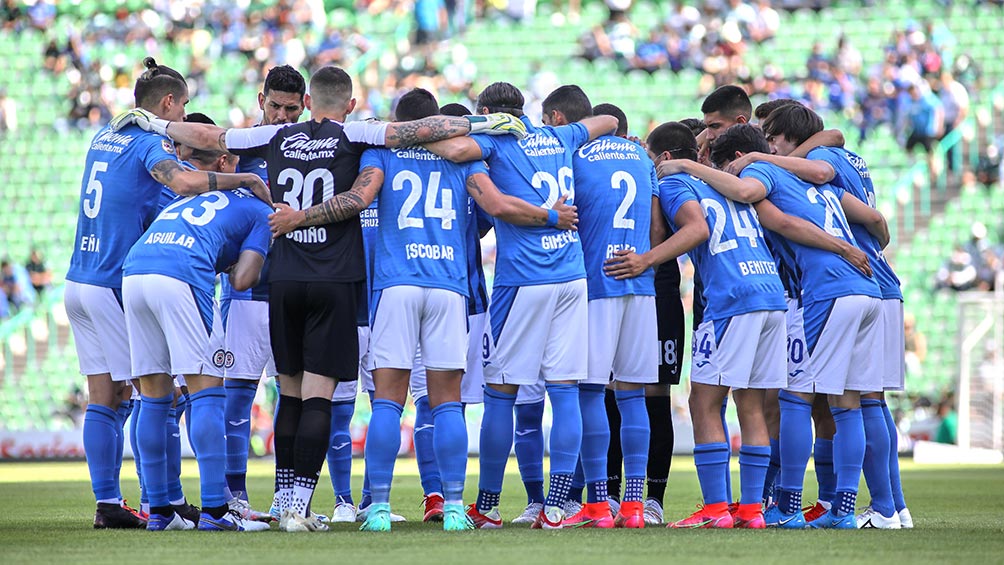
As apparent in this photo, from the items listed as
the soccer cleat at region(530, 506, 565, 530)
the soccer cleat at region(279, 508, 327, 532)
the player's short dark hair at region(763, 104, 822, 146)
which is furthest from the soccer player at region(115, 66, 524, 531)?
the player's short dark hair at region(763, 104, 822, 146)

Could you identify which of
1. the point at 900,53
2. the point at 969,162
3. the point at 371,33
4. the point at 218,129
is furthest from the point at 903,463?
the point at 371,33

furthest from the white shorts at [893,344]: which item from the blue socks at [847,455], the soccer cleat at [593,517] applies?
the soccer cleat at [593,517]

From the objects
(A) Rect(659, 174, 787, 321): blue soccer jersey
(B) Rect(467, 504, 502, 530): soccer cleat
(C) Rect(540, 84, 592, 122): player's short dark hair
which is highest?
(C) Rect(540, 84, 592, 122): player's short dark hair

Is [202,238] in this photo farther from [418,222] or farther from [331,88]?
[418,222]

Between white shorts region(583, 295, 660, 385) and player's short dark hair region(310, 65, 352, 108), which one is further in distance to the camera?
white shorts region(583, 295, 660, 385)

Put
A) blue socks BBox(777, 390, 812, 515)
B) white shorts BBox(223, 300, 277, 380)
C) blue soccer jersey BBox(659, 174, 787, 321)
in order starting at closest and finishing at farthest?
blue soccer jersey BBox(659, 174, 787, 321)
blue socks BBox(777, 390, 812, 515)
white shorts BBox(223, 300, 277, 380)

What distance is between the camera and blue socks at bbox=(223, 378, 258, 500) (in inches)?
351

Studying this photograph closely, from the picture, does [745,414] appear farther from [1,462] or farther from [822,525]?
[1,462]

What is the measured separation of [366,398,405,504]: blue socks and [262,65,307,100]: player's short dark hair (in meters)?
1.98

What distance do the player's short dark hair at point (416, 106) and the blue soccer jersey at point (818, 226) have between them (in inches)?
76.5

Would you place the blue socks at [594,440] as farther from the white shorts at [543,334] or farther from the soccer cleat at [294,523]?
the soccer cleat at [294,523]

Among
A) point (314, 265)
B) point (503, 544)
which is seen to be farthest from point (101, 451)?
point (503, 544)

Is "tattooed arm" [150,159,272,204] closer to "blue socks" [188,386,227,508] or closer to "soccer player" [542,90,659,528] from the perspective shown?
"blue socks" [188,386,227,508]

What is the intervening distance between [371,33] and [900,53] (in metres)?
11.5
